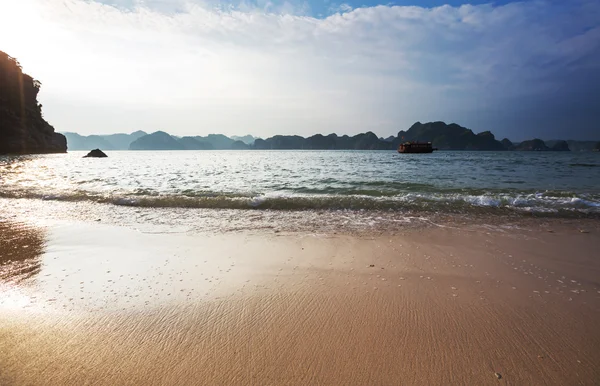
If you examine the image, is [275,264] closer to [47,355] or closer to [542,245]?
[47,355]

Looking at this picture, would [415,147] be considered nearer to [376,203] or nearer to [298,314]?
[376,203]

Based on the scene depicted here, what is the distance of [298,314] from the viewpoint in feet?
10.6

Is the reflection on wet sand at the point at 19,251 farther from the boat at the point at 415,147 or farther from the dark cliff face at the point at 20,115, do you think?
the boat at the point at 415,147

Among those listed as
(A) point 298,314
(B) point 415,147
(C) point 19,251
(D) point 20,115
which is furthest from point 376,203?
(D) point 20,115

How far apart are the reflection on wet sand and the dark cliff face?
90045 millimetres

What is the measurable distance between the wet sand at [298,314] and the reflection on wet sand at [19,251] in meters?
0.05

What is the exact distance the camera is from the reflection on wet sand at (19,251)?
14.4ft

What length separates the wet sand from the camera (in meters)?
2.30

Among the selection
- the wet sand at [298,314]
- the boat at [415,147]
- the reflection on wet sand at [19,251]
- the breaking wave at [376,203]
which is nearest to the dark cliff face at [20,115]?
the breaking wave at [376,203]

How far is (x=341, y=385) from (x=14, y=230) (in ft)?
30.4

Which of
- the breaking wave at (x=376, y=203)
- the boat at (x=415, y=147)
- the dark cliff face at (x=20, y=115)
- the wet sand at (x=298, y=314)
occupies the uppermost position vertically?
the dark cliff face at (x=20, y=115)

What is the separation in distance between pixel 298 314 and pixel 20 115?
351 ft

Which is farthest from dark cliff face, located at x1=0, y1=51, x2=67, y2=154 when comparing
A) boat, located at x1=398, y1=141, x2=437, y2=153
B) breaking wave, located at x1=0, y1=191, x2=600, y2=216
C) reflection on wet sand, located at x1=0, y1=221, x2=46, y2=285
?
boat, located at x1=398, y1=141, x2=437, y2=153

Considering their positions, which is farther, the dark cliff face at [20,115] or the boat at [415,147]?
the boat at [415,147]
